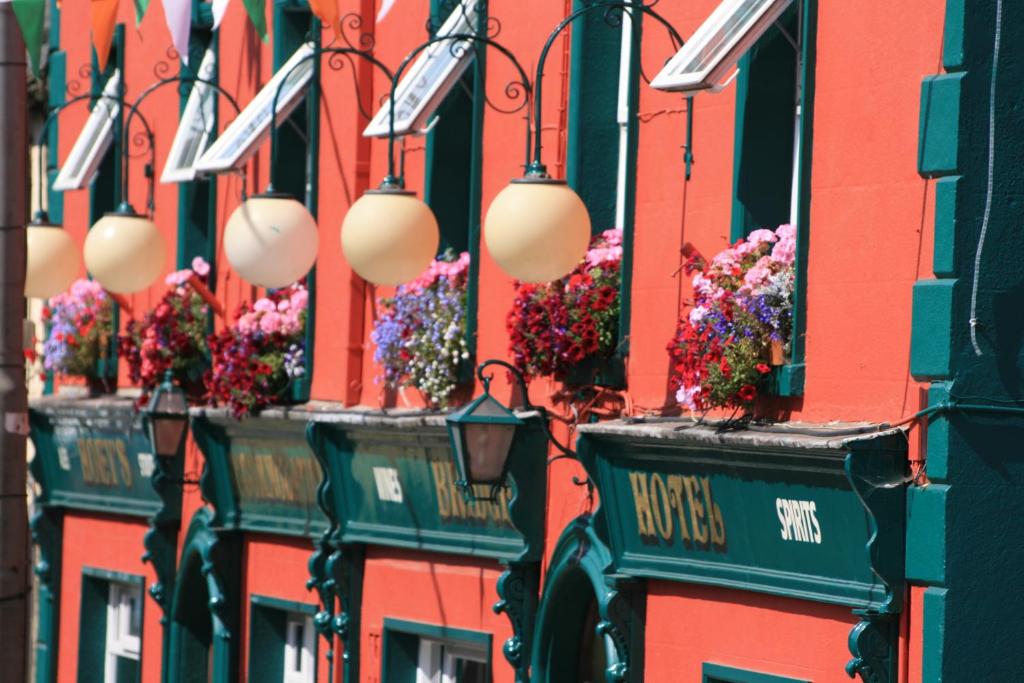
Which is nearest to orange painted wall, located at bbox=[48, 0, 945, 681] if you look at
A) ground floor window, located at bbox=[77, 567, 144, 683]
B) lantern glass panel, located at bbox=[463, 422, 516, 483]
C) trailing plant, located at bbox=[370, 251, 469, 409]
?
trailing plant, located at bbox=[370, 251, 469, 409]

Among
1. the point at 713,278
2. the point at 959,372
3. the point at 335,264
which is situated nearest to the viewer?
the point at 959,372

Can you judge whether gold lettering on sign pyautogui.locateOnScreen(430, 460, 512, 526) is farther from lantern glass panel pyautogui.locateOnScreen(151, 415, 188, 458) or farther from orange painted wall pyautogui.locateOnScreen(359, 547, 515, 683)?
lantern glass panel pyautogui.locateOnScreen(151, 415, 188, 458)

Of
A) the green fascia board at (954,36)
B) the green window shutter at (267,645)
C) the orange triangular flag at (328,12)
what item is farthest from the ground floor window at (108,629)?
the green fascia board at (954,36)

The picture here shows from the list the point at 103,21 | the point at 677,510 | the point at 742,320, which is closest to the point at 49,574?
the point at 103,21

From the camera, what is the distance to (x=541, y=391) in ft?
42.5

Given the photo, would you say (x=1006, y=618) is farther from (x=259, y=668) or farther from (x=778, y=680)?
(x=259, y=668)

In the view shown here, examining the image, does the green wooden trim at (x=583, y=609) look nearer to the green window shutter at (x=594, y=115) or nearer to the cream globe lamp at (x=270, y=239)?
the green window shutter at (x=594, y=115)

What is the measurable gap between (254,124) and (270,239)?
99.2 inches

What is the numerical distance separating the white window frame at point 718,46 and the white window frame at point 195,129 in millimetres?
6280

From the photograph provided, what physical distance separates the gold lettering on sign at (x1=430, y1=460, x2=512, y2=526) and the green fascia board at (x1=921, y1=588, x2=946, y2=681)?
3807mm

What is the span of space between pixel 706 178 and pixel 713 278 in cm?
76

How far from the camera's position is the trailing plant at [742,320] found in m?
10.8

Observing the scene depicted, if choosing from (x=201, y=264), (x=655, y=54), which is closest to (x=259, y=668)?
(x=201, y=264)

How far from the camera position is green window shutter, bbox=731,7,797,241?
37.1 feet
